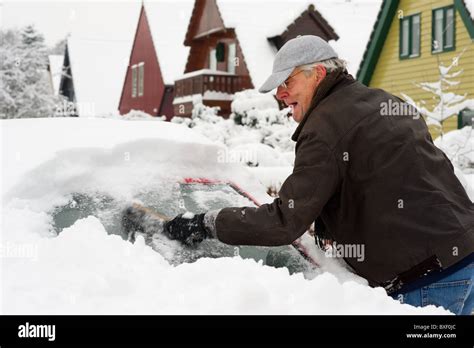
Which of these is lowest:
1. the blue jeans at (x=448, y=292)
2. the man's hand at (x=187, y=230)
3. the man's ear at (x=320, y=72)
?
the blue jeans at (x=448, y=292)

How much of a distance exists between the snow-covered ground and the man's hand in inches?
11.7

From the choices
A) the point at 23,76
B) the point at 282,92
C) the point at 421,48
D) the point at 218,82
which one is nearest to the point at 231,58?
the point at 218,82

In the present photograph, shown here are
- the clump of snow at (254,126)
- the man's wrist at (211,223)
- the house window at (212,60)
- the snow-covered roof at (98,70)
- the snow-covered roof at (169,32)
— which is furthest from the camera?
the snow-covered roof at (98,70)

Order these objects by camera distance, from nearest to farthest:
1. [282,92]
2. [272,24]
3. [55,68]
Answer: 1. [282,92]
2. [272,24]
3. [55,68]

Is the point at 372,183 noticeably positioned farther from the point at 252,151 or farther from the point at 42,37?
the point at 42,37

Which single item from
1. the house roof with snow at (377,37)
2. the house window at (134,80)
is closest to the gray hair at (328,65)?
the house roof with snow at (377,37)

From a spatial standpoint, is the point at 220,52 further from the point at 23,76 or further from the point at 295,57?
the point at 295,57

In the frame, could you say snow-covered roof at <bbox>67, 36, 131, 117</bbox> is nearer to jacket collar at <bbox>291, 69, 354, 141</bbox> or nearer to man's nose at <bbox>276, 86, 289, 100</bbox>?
man's nose at <bbox>276, 86, 289, 100</bbox>

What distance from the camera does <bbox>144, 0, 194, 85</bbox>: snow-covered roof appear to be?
97.8 feet

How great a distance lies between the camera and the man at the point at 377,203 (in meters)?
2.83

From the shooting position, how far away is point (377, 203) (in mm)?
2861

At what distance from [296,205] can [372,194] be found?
0.33 m

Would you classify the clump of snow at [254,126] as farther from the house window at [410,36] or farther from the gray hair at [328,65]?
the gray hair at [328,65]
